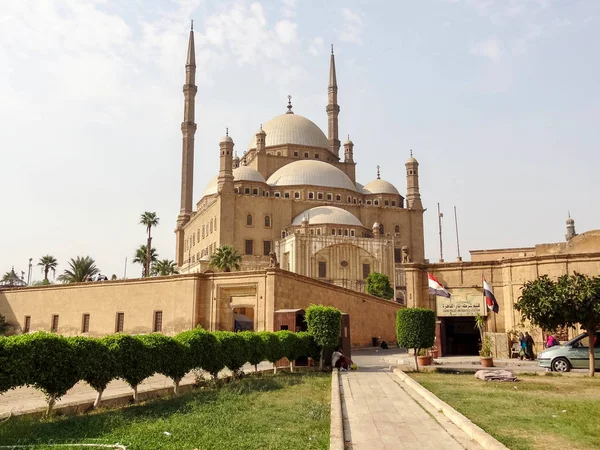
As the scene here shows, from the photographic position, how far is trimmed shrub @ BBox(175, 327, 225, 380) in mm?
11383

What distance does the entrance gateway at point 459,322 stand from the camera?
72.8ft

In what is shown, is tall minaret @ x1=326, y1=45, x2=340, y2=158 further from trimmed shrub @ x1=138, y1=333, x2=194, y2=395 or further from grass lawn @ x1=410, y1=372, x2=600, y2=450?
trimmed shrub @ x1=138, y1=333, x2=194, y2=395

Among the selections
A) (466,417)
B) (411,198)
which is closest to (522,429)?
(466,417)

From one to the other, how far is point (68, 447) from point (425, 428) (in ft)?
13.4

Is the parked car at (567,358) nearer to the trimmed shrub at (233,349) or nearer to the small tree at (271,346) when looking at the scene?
the small tree at (271,346)

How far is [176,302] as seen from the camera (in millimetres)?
25484

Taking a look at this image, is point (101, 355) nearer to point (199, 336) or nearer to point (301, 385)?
point (199, 336)

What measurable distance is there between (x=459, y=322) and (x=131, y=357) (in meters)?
16.4

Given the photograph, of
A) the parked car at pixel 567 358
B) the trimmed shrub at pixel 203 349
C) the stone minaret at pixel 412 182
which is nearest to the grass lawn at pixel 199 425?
the trimmed shrub at pixel 203 349

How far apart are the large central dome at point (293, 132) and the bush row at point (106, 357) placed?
52118 millimetres

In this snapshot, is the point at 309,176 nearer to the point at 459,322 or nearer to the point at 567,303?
the point at 459,322

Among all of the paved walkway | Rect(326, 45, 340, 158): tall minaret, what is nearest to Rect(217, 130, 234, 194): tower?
Rect(326, 45, 340, 158): tall minaret

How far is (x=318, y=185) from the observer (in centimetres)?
5703

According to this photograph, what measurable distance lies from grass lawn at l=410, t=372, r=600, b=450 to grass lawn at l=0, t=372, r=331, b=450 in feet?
6.95
